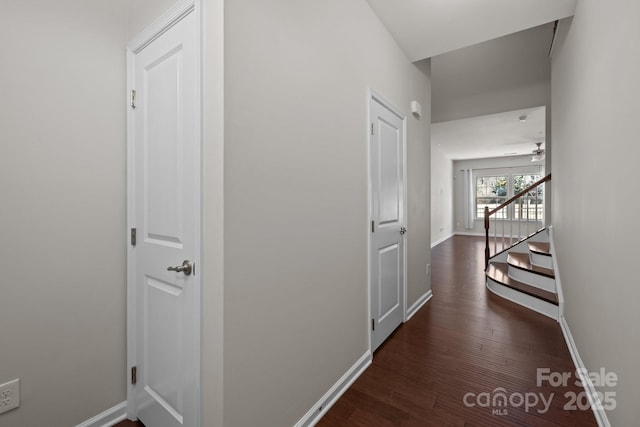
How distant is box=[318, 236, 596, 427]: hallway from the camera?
5.36ft

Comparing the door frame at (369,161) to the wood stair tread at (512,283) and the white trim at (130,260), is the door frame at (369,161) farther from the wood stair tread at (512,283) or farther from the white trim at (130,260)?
the wood stair tread at (512,283)

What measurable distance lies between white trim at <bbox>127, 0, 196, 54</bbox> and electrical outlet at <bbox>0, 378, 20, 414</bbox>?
1736 millimetres

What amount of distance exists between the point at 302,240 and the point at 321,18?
51.3 inches

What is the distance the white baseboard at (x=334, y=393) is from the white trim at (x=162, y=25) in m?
2.09

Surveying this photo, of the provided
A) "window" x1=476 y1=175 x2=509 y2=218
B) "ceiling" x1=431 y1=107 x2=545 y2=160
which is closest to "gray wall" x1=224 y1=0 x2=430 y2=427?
"ceiling" x1=431 y1=107 x2=545 y2=160

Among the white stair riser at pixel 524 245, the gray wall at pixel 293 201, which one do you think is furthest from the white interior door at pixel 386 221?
the white stair riser at pixel 524 245

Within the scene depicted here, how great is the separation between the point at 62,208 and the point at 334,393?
184 centimetres

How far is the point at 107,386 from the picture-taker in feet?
5.10

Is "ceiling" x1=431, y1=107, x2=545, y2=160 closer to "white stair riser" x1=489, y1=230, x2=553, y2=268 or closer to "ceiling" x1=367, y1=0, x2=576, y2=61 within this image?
"white stair riser" x1=489, y1=230, x2=553, y2=268

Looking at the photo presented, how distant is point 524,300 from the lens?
10.9 ft

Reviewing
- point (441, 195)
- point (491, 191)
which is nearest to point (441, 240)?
point (441, 195)

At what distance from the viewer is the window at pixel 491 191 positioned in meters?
9.53

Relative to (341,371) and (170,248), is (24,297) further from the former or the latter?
(341,371)

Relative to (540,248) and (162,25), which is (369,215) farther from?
(540,248)
